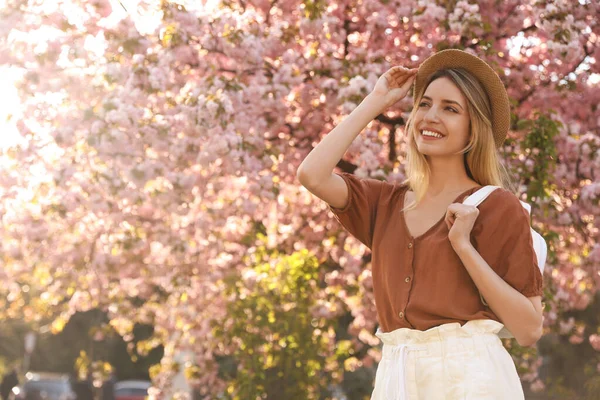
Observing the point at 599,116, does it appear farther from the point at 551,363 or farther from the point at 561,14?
the point at 551,363

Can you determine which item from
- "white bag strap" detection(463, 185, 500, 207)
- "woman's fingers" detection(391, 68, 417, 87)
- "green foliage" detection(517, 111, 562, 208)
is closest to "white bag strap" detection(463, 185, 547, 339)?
"white bag strap" detection(463, 185, 500, 207)

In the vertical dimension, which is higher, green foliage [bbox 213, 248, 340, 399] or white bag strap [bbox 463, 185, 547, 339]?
white bag strap [bbox 463, 185, 547, 339]

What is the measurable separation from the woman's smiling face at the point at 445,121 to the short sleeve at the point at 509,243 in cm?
25

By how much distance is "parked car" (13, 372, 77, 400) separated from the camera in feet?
78.7

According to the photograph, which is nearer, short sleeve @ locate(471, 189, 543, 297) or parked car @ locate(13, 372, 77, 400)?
short sleeve @ locate(471, 189, 543, 297)

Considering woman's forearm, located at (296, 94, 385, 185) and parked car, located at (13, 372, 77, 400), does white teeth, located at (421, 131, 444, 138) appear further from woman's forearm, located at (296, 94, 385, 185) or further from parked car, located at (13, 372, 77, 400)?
parked car, located at (13, 372, 77, 400)

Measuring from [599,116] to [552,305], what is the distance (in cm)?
181

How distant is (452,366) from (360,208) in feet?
2.11

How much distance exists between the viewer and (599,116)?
8.84 meters

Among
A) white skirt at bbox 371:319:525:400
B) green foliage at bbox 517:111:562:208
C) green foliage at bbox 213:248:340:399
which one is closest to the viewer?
white skirt at bbox 371:319:525:400

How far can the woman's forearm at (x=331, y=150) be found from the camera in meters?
3.11

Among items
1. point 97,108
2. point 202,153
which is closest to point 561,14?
point 202,153

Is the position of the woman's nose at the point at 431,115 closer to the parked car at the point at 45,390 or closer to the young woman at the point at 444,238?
the young woman at the point at 444,238

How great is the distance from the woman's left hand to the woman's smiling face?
11.0 inches
